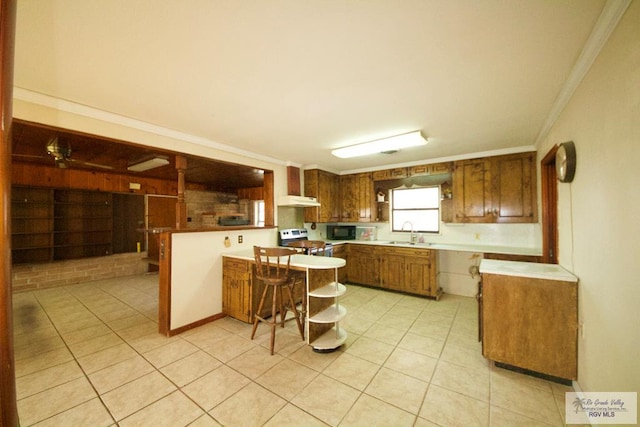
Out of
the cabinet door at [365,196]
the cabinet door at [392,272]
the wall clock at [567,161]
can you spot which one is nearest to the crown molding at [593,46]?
the wall clock at [567,161]

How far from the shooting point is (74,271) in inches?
196

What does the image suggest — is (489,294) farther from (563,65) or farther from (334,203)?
(334,203)

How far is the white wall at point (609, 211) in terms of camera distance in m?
1.18

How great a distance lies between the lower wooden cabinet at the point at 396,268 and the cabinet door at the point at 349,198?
0.73 meters

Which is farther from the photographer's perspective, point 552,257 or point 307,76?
point 552,257

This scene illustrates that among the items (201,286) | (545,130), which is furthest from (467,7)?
(201,286)

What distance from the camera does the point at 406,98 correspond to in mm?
2176

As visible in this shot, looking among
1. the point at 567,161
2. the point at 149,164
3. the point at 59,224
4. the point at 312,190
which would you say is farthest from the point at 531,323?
the point at 59,224

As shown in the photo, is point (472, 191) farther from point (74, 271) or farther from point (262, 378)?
point (74, 271)

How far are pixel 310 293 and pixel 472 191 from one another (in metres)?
3.23

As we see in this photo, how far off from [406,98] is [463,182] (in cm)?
253

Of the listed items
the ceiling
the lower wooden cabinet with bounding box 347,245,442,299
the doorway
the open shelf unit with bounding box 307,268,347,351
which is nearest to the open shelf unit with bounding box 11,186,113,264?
the doorway

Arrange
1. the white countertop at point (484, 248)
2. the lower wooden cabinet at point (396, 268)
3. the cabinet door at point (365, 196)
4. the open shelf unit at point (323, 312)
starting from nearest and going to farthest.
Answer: the open shelf unit at point (323, 312), the white countertop at point (484, 248), the lower wooden cabinet at point (396, 268), the cabinet door at point (365, 196)

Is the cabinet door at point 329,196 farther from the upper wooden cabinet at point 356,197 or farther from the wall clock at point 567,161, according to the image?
the wall clock at point 567,161
